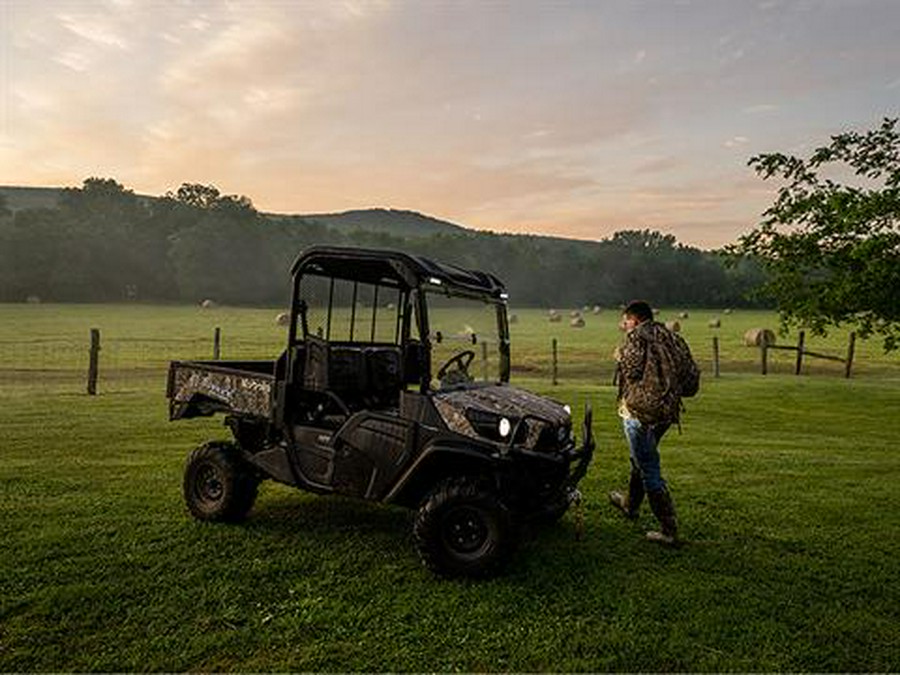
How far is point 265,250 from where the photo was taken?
85500 millimetres

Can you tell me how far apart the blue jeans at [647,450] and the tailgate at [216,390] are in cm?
319

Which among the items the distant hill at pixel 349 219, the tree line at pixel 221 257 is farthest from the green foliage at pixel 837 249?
the distant hill at pixel 349 219

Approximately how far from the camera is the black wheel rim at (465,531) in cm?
477

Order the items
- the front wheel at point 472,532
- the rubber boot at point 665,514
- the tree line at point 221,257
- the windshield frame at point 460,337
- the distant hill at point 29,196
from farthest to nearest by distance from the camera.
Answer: the distant hill at point 29,196, the tree line at point 221,257, the rubber boot at point 665,514, the windshield frame at point 460,337, the front wheel at point 472,532

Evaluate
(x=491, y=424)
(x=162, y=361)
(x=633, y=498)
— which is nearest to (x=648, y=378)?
(x=633, y=498)

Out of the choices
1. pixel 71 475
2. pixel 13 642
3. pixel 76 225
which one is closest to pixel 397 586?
pixel 13 642

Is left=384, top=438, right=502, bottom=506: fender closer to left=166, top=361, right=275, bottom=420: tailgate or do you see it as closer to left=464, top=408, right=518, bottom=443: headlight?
left=464, top=408, right=518, bottom=443: headlight

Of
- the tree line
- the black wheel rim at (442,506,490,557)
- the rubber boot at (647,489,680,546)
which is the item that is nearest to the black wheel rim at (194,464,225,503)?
the black wheel rim at (442,506,490,557)

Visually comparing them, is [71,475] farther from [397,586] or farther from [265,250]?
[265,250]

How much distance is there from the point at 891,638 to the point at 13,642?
532cm

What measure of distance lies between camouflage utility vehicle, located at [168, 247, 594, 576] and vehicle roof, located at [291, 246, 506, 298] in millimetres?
17

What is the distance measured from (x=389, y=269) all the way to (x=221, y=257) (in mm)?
75542

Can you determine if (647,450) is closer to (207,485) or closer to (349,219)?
(207,485)

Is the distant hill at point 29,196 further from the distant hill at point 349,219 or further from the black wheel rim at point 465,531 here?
the black wheel rim at point 465,531
